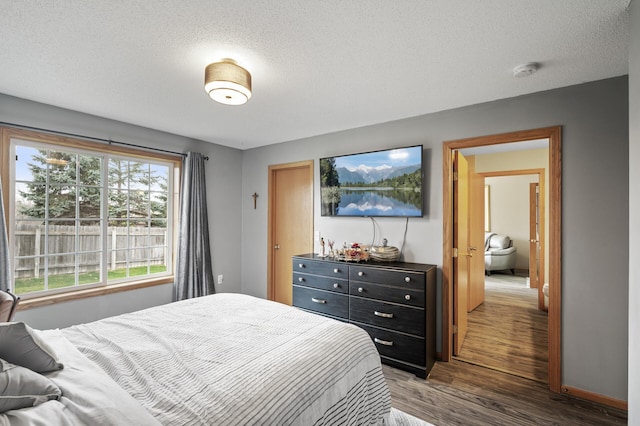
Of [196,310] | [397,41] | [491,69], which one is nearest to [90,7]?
[397,41]

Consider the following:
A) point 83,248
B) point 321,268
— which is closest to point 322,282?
point 321,268

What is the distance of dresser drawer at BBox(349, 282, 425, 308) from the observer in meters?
2.76

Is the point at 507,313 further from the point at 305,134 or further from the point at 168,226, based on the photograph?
the point at 168,226

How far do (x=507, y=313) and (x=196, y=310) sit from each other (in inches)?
171

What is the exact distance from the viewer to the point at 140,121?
3.50m

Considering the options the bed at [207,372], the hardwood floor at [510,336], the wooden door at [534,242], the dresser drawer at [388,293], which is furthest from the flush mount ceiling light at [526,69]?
the wooden door at [534,242]

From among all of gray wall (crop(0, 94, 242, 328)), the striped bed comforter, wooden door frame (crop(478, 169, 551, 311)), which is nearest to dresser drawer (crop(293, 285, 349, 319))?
the striped bed comforter

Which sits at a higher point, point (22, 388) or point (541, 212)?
point (541, 212)

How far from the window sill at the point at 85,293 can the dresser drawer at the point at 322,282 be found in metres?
1.76

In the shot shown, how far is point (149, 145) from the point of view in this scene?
3.78 metres

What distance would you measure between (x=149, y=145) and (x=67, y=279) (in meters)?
1.71

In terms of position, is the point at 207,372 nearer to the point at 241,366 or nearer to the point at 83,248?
the point at 241,366

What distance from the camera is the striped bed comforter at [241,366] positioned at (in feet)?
3.88

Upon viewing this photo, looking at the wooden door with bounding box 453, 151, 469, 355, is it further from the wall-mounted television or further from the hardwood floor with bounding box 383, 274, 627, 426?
the wall-mounted television
